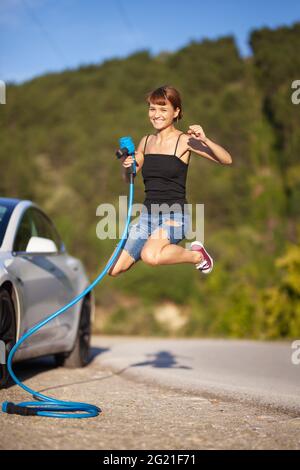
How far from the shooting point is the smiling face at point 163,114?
5.95 metres

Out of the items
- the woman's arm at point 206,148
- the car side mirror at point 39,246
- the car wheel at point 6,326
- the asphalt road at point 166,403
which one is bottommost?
the asphalt road at point 166,403

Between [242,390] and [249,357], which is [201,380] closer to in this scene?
[242,390]

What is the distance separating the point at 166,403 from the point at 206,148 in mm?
1959

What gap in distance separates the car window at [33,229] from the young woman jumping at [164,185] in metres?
1.27

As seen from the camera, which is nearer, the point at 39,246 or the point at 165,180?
the point at 165,180

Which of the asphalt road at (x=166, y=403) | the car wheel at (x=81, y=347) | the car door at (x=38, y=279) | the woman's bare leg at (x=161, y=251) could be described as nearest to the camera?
the asphalt road at (x=166, y=403)

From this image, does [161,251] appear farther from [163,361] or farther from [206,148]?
[163,361]

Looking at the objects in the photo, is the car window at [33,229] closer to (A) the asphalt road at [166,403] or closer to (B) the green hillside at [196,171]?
(A) the asphalt road at [166,403]

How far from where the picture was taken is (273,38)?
2334 inches

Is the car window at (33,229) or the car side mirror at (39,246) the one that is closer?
the car side mirror at (39,246)

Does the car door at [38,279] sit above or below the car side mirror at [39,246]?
below

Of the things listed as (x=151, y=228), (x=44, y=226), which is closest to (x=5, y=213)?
(x=44, y=226)

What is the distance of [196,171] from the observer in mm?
58375

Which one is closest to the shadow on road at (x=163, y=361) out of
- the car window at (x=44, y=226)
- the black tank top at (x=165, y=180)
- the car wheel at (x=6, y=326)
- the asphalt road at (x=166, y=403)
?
the asphalt road at (x=166, y=403)
